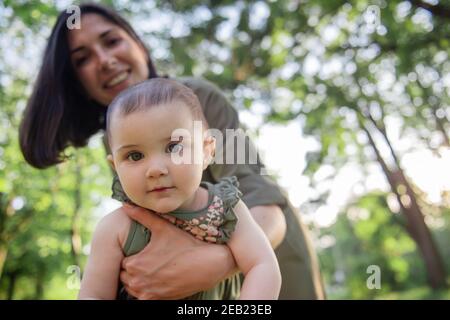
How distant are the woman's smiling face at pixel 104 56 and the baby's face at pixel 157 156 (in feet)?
1.66

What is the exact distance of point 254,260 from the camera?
65 centimetres

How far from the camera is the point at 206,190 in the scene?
2.42 feet

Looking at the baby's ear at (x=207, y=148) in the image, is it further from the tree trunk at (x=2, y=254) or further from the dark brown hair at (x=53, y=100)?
the tree trunk at (x=2, y=254)

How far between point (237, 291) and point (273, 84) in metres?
1.98

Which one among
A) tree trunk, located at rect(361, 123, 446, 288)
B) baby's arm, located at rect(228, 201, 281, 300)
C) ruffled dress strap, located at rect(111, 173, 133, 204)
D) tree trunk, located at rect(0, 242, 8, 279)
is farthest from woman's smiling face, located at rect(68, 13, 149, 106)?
tree trunk, located at rect(0, 242, 8, 279)

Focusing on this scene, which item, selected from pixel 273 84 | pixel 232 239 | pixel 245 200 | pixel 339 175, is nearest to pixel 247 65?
pixel 273 84

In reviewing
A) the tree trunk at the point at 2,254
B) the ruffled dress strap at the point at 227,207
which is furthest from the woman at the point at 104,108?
the tree trunk at the point at 2,254

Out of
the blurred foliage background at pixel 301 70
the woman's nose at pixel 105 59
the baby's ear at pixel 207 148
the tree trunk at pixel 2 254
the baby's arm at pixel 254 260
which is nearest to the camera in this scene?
the baby's arm at pixel 254 260

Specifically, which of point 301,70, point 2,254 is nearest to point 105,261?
point 301,70

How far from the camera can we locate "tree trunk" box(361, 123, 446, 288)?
4016mm

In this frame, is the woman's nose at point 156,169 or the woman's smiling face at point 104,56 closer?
the woman's nose at point 156,169

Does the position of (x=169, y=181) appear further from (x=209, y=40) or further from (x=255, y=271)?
(x=209, y=40)

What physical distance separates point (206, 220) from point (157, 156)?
13 centimetres

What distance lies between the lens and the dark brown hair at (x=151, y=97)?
0.65m
